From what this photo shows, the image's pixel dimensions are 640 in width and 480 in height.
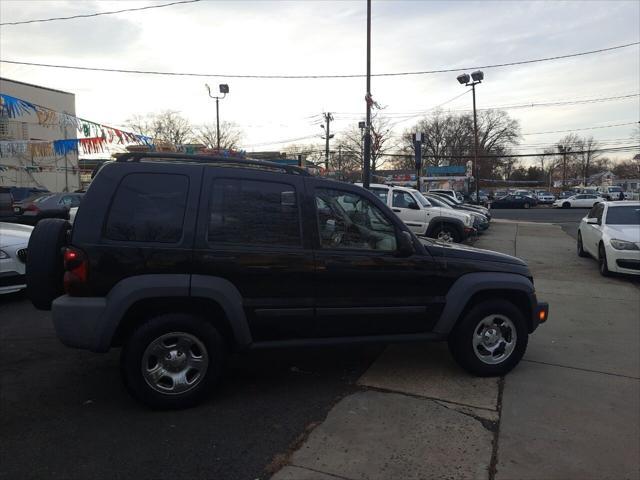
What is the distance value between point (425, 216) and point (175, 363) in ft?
35.4

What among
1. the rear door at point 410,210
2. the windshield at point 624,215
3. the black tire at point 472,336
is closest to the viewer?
the black tire at point 472,336

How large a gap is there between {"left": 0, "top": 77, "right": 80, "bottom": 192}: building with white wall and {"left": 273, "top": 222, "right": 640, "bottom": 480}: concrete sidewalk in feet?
109

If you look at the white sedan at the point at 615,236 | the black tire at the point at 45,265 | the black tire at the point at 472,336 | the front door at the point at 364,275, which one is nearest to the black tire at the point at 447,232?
the white sedan at the point at 615,236

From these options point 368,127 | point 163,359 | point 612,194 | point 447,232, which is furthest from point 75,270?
point 612,194

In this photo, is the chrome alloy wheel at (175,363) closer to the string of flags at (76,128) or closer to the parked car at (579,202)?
the string of flags at (76,128)

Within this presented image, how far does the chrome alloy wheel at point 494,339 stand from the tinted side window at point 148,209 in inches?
108

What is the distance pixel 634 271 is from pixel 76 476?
9358 mm

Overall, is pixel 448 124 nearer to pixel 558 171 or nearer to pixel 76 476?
pixel 558 171

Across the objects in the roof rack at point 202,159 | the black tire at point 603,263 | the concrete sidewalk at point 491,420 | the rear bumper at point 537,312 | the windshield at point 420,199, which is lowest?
the concrete sidewalk at point 491,420

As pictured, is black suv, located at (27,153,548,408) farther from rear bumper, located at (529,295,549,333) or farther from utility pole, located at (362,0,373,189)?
utility pole, located at (362,0,373,189)

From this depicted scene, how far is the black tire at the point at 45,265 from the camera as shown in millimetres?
3662

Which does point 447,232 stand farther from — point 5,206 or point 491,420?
point 5,206

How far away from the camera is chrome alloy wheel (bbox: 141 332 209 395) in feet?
11.5

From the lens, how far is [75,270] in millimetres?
3387
